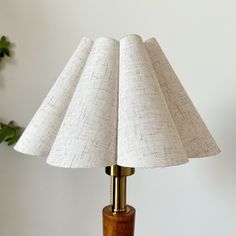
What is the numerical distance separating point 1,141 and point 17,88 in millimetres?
178

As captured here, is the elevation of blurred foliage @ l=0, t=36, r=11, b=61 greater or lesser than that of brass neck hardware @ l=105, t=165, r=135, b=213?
greater

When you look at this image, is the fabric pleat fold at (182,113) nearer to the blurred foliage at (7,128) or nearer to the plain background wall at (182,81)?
the plain background wall at (182,81)

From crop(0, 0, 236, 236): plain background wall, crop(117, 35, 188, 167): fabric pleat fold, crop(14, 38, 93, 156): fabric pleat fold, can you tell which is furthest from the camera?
crop(0, 0, 236, 236): plain background wall

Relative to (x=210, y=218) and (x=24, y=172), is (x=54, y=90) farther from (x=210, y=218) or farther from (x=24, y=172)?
(x=210, y=218)

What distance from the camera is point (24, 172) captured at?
110 centimetres

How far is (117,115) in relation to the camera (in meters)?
0.60

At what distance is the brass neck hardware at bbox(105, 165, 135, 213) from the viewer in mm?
713

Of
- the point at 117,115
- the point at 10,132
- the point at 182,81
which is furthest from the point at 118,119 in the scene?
the point at 10,132

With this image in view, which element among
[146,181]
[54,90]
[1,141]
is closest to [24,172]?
[1,141]

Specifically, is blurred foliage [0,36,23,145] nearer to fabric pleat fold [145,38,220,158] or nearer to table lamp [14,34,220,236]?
table lamp [14,34,220,236]

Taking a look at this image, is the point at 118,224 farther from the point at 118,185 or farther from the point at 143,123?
the point at 143,123

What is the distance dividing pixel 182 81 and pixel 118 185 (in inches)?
16.7

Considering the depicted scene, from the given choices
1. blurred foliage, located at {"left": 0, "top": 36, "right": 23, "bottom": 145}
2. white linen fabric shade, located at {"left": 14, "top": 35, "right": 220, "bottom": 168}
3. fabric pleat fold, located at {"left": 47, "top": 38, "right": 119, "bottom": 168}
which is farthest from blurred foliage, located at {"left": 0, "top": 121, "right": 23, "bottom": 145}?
fabric pleat fold, located at {"left": 47, "top": 38, "right": 119, "bottom": 168}

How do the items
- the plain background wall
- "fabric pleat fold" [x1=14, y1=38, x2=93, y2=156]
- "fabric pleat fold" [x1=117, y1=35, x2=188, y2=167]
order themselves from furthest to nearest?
the plain background wall < "fabric pleat fold" [x1=14, y1=38, x2=93, y2=156] < "fabric pleat fold" [x1=117, y1=35, x2=188, y2=167]
